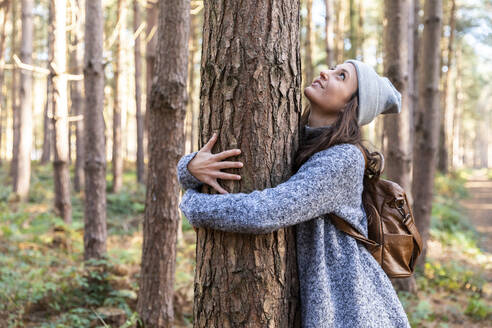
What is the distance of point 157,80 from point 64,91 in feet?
12.6

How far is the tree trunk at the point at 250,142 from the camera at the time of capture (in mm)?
1937

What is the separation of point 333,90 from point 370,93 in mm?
192

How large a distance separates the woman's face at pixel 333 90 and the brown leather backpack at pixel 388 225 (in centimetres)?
28

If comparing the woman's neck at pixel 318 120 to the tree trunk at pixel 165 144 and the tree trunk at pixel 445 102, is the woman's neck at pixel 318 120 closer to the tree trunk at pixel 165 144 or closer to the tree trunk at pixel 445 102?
the tree trunk at pixel 165 144

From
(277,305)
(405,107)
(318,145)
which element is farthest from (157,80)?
(405,107)

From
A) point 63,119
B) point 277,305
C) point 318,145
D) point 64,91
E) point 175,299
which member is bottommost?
point 175,299

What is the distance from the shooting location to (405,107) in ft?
20.4

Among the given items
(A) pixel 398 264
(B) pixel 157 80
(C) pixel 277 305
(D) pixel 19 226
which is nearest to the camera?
(C) pixel 277 305

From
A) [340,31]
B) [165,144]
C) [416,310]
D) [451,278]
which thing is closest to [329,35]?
[340,31]

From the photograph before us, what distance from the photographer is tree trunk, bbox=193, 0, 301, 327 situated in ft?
6.35

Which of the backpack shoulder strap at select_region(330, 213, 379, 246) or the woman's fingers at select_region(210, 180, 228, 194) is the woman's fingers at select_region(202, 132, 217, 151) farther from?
the backpack shoulder strap at select_region(330, 213, 379, 246)

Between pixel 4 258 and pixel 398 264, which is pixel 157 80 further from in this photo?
pixel 4 258

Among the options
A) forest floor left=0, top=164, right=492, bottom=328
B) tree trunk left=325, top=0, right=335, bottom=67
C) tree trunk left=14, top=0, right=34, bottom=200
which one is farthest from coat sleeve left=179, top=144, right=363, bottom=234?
A: tree trunk left=14, top=0, right=34, bottom=200

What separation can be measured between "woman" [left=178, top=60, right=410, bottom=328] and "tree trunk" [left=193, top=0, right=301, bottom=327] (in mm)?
97
